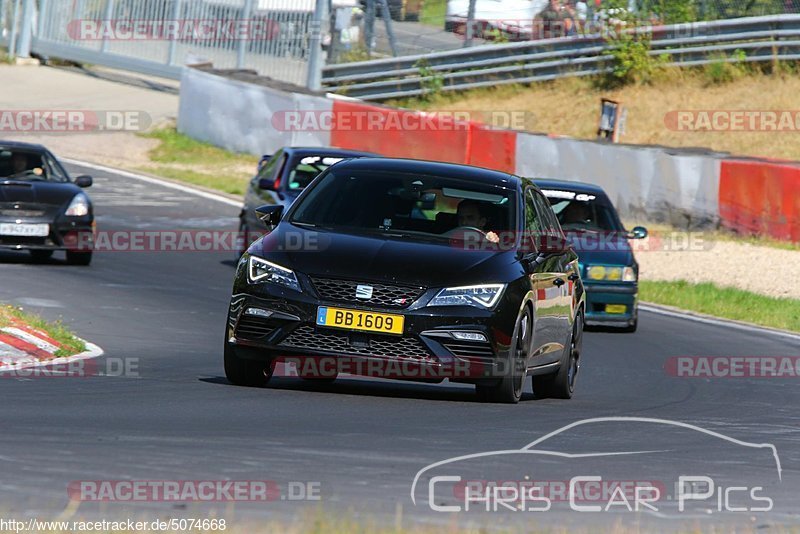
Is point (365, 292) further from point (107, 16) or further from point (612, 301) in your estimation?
point (107, 16)

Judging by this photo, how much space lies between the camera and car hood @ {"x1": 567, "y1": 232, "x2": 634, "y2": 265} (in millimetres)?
17438

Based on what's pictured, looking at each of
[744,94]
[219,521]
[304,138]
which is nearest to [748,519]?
[219,521]

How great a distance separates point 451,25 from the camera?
36219 mm

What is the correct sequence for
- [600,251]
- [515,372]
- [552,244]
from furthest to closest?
[600,251], [552,244], [515,372]

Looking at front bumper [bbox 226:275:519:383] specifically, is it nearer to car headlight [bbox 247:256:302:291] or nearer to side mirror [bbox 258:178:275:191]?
car headlight [bbox 247:256:302:291]

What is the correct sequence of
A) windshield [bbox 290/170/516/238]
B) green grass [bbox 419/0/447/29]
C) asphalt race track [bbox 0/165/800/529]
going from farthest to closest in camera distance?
1. green grass [bbox 419/0/447/29]
2. windshield [bbox 290/170/516/238]
3. asphalt race track [bbox 0/165/800/529]

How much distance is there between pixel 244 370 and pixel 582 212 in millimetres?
8872

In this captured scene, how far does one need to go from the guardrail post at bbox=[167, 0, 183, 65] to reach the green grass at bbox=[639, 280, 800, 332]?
68.2 ft

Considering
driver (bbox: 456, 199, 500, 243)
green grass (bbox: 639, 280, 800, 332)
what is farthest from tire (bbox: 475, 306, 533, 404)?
green grass (bbox: 639, 280, 800, 332)

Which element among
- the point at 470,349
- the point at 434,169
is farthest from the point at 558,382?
the point at 470,349

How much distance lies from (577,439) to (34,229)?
37.2 feet

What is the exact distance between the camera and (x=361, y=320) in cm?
928

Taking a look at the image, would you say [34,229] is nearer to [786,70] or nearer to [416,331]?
[416,331]

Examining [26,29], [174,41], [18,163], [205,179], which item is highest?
[174,41]
